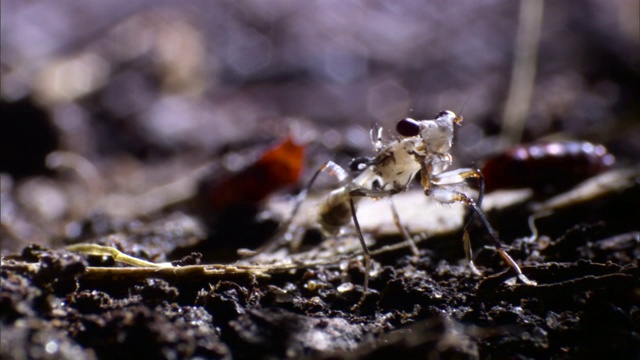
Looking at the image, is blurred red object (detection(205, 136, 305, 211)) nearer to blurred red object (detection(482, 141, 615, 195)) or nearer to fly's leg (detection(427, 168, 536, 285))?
blurred red object (detection(482, 141, 615, 195))

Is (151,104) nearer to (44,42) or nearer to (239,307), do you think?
(44,42)

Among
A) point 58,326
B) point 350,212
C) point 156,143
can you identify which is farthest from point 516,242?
point 156,143

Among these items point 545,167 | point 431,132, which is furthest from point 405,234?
point 545,167

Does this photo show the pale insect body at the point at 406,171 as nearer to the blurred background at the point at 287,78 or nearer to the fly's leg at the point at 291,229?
the fly's leg at the point at 291,229

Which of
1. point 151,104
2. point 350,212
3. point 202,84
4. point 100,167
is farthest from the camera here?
point 202,84

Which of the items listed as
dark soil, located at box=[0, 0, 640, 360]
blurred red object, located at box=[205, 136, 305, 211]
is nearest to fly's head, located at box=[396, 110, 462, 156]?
dark soil, located at box=[0, 0, 640, 360]

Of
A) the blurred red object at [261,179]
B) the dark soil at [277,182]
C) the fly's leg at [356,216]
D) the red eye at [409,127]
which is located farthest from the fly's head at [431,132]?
the blurred red object at [261,179]

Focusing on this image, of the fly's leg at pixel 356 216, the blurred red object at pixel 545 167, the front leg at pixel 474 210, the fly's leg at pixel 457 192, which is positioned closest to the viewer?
the front leg at pixel 474 210

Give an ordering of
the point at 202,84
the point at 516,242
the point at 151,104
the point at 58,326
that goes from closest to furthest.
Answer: the point at 58,326, the point at 516,242, the point at 151,104, the point at 202,84
